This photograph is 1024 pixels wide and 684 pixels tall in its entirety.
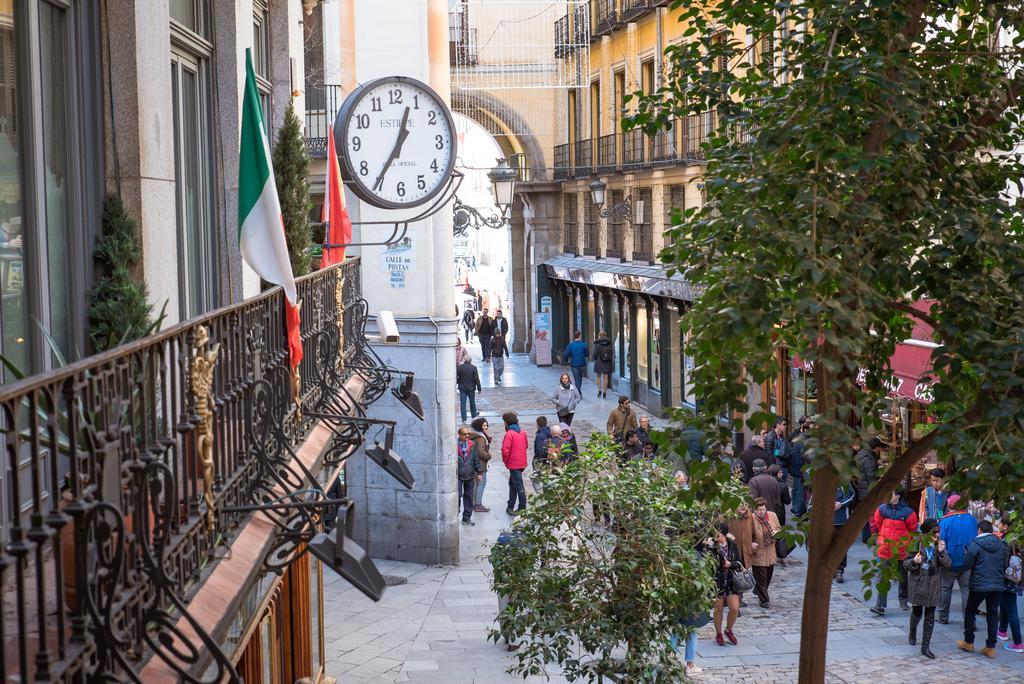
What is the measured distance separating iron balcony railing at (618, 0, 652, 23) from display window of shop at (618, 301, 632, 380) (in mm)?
7769

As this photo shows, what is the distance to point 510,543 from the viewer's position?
1106 cm

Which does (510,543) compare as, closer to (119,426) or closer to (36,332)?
(36,332)

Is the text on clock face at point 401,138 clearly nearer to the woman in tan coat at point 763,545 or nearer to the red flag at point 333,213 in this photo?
the red flag at point 333,213

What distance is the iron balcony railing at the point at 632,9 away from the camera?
34.8 m

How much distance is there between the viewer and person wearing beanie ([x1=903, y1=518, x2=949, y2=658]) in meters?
14.0

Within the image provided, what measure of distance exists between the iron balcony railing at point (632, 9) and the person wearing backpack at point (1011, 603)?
22713mm

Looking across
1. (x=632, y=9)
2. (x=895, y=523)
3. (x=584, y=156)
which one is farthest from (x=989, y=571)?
(x=584, y=156)

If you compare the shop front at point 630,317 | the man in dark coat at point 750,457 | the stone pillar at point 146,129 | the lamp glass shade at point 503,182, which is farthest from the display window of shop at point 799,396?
the stone pillar at point 146,129

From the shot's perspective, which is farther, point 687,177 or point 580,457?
point 687,177

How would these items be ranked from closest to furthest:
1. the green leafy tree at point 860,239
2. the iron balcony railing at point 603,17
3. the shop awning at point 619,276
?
the green leafy tree at point 860,239
the shop awning at point 619,276
the iron balcony railing at point 603,17

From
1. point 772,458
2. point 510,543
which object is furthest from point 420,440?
point 510,543

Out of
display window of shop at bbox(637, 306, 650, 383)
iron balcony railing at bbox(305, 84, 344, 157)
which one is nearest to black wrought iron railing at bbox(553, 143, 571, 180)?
display window of shop at bbox(637, 306, 650, 383)

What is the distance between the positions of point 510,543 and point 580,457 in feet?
2.99

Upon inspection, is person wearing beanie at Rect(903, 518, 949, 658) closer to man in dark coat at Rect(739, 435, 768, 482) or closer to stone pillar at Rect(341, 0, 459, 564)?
man in dark coat at Rect(739, 435, 768, 482)
